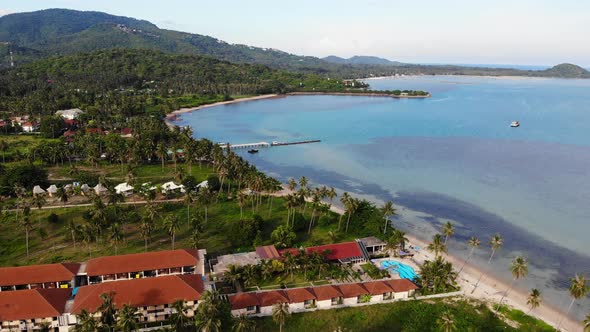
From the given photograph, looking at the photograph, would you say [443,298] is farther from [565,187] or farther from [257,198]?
[565,187]

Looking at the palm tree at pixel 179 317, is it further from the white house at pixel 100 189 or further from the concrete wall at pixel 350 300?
the white house at pixel 100 189

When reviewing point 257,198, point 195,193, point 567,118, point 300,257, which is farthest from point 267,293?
point 567,118

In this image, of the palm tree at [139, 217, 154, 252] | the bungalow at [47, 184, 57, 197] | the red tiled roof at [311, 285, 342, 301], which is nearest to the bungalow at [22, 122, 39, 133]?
the bungalow at [47, 184, 57, 197]

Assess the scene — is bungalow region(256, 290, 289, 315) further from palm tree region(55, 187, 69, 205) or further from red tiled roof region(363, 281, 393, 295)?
palm tree region(55, 187, 69, 205)

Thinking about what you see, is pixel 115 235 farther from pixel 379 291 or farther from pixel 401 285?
pixel 401 285

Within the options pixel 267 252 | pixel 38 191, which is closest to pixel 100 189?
pixel 38 191
